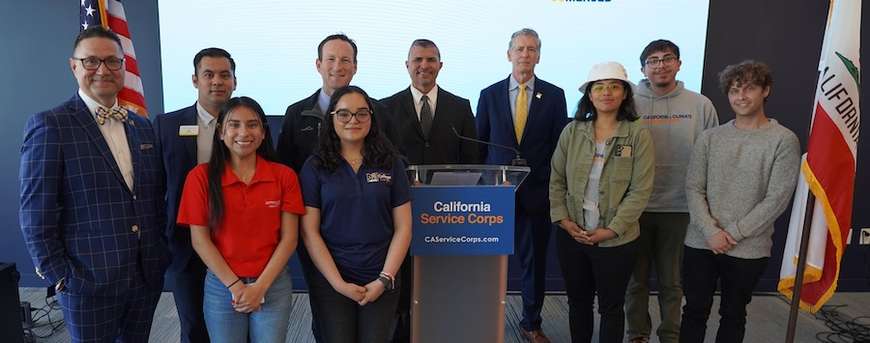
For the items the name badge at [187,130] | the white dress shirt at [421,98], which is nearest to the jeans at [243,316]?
the name badge at [187,130]

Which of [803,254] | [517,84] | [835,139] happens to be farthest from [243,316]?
[835,139]

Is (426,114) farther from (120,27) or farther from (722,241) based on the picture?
(120,27)

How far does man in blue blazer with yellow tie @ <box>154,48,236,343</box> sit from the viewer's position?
1.98 metres

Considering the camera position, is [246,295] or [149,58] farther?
[149,58]

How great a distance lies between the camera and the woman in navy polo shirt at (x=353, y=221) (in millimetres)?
1756

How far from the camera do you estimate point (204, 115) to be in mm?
2055

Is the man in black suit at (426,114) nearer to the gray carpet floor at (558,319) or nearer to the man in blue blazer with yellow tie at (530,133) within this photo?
the man in blue blazer with yellow tie at (530,133)

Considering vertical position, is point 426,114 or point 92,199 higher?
point 426,114

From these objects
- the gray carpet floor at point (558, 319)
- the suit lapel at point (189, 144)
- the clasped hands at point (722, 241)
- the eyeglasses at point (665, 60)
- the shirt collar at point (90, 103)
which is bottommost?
the gray carpet floor at point (558, 319)

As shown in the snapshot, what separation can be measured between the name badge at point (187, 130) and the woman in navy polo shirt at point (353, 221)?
1.82ft

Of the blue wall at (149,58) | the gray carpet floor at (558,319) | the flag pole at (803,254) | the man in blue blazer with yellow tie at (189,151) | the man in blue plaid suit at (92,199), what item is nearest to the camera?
the man in blue plaid suit at (92,199)

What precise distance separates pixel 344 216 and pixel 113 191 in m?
0.81

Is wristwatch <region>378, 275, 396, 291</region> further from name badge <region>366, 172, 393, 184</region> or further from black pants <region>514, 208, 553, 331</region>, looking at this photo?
black pants <region>514, 208, 553, 331</region>

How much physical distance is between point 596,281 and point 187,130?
76.8 inches
